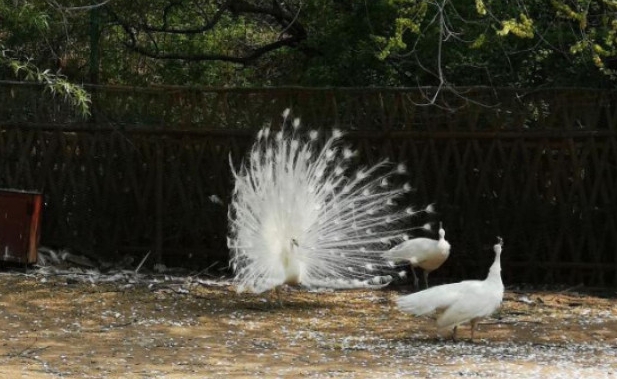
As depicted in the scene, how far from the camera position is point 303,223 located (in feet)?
35.6

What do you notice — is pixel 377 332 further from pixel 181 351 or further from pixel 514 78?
pixel 514 78

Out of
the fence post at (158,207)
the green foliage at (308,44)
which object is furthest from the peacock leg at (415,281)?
the fence post at (158,207)

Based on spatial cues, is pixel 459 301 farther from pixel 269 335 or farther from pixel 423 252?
pixel 423 252

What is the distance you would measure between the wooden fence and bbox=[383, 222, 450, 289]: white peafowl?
0.91m

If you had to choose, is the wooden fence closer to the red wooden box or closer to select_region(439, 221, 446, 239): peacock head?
select_region(439, 221, 446, 239): peacock head

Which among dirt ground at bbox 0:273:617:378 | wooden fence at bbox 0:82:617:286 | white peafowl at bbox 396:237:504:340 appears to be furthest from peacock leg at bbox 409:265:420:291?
white peafowl at bbox 396:237:504:340

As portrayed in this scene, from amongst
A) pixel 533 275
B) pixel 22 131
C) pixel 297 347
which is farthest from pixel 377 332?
pixel 22 131

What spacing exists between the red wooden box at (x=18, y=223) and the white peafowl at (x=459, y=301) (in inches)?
194

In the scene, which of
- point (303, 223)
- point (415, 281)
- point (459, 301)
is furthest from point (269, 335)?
point (415, 281)

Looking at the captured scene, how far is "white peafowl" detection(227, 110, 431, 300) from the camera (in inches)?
427

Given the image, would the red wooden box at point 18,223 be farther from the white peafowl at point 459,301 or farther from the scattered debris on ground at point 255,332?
the white peafowl at point 459,301

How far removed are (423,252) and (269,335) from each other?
7.41 feet

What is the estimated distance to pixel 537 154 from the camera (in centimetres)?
1208

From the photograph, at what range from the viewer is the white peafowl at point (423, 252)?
1127 centimetres
